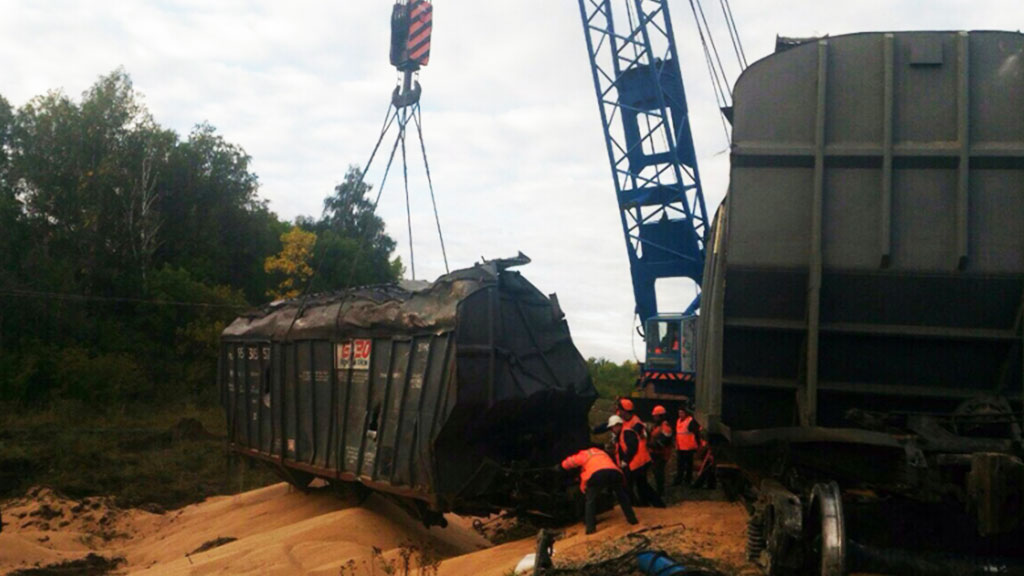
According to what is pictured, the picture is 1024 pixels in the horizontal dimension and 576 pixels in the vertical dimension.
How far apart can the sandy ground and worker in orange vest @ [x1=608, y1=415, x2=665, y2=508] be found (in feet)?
0.81

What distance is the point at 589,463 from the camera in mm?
9688

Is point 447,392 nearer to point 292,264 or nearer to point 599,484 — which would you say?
point 599,484

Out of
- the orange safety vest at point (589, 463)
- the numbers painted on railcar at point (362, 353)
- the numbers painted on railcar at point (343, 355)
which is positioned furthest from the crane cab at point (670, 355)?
the orange safety vest at point (589, 463)

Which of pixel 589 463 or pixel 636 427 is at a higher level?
pixel 636 427

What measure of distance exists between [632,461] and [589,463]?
0.99 metres

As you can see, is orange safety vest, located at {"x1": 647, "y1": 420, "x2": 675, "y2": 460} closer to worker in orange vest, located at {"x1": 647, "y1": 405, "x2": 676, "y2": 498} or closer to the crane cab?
worker in orange vest, located at {"x1": 647, "y1": 405, "x2": 676, "y2": 498}

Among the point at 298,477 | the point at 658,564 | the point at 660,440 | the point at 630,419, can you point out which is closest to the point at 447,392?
the point at 630,419

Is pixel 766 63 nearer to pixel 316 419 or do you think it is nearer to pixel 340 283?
pixel 316 419

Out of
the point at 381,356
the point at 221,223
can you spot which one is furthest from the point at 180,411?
the point at 381,356

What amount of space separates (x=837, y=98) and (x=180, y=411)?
2733 centimetres

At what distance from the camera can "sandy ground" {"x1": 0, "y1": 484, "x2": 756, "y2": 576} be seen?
8461 millimetres

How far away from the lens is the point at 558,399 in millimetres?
11164

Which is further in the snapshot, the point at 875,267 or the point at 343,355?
the point at 343,355

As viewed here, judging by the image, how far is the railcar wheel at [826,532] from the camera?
5.39 metres
